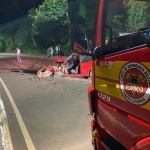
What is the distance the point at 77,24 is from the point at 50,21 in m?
35.9

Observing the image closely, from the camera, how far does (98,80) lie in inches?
133

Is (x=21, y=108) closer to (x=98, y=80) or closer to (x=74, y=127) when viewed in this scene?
(x=74, y=127)

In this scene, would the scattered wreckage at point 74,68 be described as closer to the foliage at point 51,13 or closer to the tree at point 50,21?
the tree at point 50,21

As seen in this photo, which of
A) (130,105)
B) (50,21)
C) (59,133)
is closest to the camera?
(130,105)

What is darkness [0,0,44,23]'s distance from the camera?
165ft

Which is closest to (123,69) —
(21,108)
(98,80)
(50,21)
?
(98,80)

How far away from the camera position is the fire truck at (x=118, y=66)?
101 inches

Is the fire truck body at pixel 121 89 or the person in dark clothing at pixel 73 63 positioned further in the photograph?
the person in dark clothing at pixel 73 63

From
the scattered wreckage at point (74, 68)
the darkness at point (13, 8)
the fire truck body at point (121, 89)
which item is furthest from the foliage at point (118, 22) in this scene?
the darkness at point (13, 8)

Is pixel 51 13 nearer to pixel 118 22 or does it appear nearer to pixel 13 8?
pixel 13 8

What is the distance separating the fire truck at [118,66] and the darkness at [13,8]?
46.9 meters

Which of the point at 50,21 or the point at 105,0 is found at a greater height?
the point at 50,21

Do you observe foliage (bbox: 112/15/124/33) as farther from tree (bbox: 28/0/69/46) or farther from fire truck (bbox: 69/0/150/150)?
tree (bbox: 28/0/69/46)

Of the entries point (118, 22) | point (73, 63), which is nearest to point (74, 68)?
point (73, 63)
